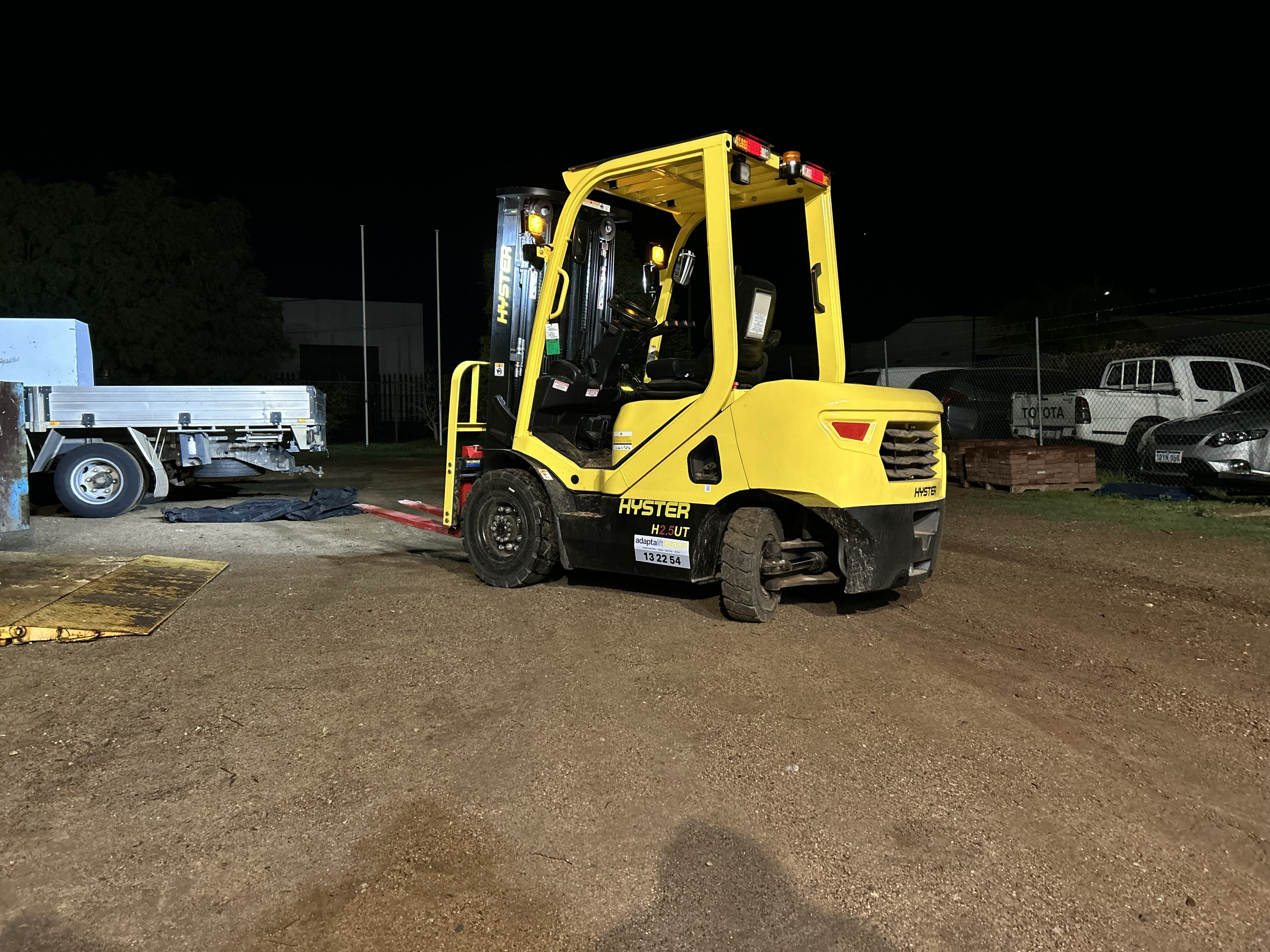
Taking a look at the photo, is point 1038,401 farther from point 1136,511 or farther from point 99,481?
point 99,481

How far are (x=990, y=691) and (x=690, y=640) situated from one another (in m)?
1.70

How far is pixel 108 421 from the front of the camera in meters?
11.5

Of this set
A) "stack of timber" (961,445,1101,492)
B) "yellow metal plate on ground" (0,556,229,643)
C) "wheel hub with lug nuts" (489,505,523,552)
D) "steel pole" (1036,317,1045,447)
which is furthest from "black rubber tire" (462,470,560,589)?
"steel pole" (1036,317,1045,447)

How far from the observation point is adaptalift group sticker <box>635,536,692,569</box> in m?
5.85

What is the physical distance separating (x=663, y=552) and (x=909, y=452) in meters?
1.71

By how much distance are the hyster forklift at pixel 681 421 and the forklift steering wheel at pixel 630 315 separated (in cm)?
2

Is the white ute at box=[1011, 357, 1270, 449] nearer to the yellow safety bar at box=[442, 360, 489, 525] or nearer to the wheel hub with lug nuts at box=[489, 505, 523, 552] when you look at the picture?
the yellow safety bar at box=[442, 360, 489, 525]

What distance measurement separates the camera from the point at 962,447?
1386 cm

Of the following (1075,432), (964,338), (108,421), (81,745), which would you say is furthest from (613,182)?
(964,338)

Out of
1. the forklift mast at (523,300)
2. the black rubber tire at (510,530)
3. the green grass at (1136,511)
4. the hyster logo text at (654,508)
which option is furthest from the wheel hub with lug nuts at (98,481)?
the green grass at (1136,511)

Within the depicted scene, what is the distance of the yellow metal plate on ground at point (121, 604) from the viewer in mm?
5328

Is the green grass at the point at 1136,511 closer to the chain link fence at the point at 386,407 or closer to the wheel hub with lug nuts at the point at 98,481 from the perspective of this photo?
the wheel hub with lug nuts at the point at 98,481

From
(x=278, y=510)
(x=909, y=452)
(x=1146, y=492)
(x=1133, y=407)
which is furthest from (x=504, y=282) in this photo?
(x=1133, y=407)

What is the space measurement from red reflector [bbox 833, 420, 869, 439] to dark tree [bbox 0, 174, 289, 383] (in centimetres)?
2428
